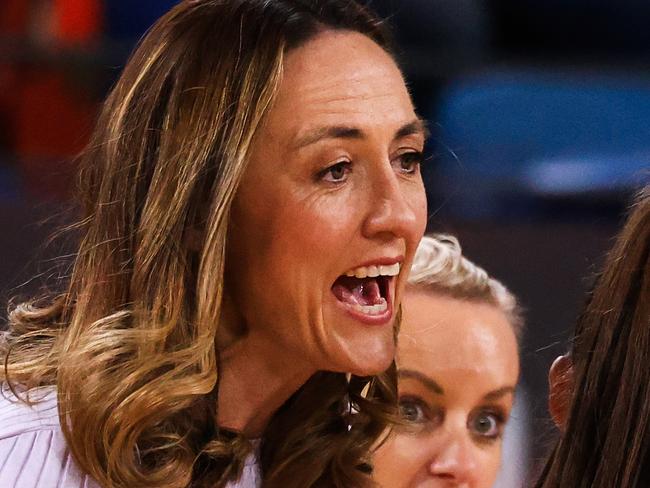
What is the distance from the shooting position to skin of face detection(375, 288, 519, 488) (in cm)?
155

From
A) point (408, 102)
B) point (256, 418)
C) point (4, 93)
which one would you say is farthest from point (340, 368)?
point (4, 93)

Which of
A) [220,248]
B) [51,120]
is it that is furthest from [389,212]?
[51,120]

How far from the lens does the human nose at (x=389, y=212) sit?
1.29 meters

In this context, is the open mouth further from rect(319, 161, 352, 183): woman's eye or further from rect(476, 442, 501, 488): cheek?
rect(476, 442, 501, 488): cheek

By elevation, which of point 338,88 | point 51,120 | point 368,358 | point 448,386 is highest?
point 338,88

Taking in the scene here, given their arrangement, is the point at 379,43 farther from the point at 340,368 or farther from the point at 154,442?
the point at 154,442

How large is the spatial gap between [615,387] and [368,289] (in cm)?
30

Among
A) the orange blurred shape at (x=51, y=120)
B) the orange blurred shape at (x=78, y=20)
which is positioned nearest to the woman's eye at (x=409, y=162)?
the orange blurred shape at (x=51, y=120)

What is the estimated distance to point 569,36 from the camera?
111 inches

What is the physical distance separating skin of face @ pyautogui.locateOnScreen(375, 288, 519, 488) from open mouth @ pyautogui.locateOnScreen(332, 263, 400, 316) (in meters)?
0.24

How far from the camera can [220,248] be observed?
1.30m

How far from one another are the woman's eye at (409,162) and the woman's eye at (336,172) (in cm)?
7

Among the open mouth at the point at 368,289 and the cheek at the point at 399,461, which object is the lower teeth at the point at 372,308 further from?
the cheek at the point at 399,461

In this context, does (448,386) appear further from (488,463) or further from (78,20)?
(78,20)
